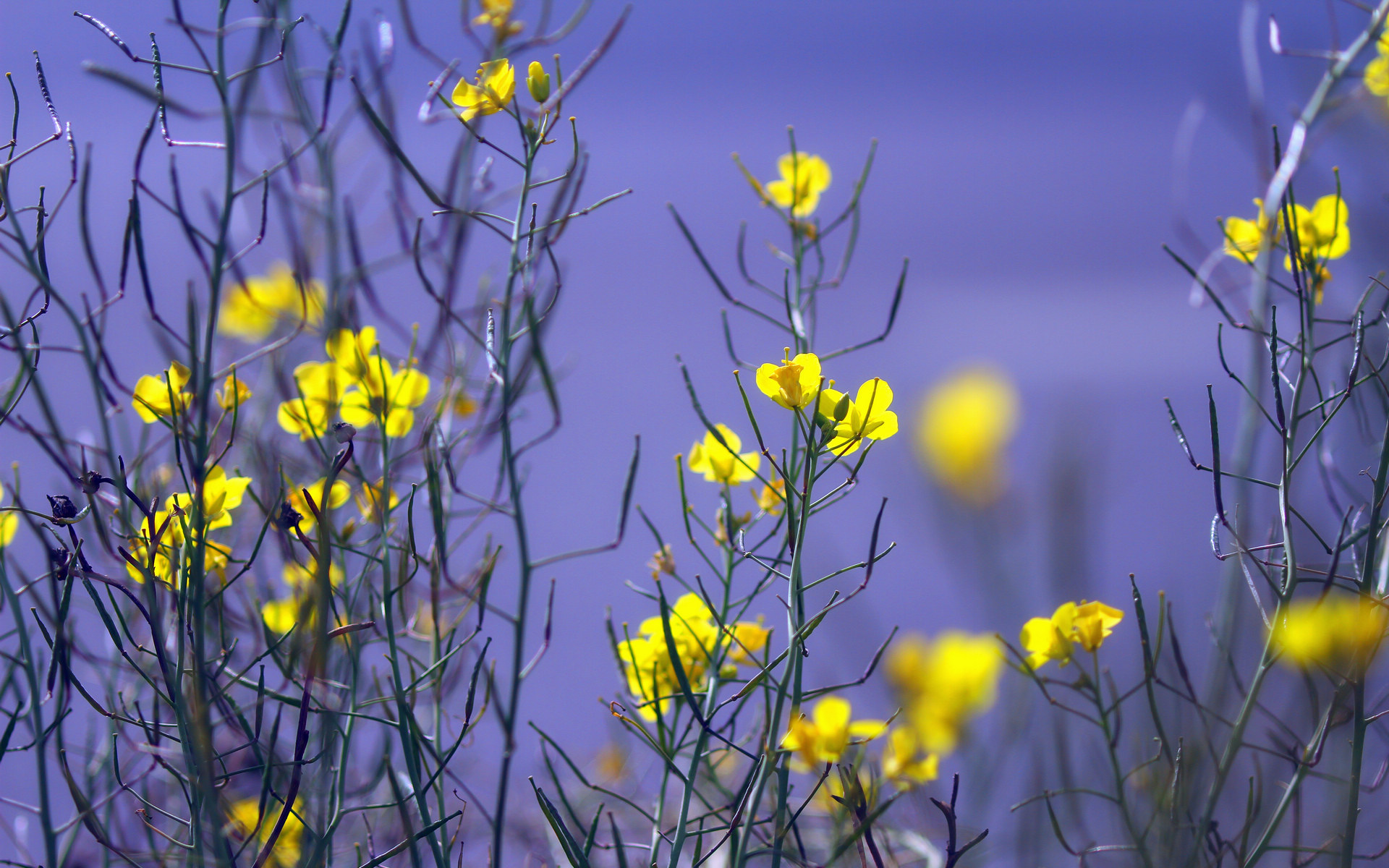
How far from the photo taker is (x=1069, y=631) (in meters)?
0.52

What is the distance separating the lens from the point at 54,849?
44 cm

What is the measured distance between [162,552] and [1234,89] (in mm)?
825

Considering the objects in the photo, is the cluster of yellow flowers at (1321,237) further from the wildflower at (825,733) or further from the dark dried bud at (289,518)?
the dark dried bud at (289,518)

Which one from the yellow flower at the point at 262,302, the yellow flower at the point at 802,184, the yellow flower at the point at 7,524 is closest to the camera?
the yellow flower at the point at 7,524

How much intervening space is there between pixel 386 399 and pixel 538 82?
0.20 metres

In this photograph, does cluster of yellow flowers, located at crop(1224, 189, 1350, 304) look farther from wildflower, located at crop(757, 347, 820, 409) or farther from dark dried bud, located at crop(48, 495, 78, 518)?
dark dried bud, located at crop(48, 495, 78, 518)

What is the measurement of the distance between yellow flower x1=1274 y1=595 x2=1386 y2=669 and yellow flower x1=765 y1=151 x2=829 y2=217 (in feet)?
1.28

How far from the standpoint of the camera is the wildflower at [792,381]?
0.45 m

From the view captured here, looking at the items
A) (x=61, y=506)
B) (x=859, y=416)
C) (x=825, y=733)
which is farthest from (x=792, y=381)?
(x=61, y=506)

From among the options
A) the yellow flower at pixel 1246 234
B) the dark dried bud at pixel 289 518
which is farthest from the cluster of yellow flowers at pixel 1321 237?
the dark dried bud at pixel 289 518

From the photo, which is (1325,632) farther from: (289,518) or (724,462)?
(289,518)

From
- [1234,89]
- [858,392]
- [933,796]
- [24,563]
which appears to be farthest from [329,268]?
[24,563]

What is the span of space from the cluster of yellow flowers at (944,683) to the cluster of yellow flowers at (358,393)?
34 cm

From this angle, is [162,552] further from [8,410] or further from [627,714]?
[627,714]
